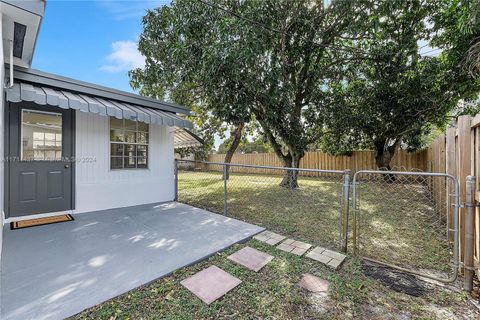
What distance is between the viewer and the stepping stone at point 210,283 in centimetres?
→ 221

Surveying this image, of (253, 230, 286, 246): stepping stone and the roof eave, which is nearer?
(253, 230, 286, 246): stepping stone

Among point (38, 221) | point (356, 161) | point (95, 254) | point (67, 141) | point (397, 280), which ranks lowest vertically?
point (397, 280)

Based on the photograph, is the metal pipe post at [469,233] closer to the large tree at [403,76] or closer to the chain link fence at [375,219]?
the chain link fence at [375,219]

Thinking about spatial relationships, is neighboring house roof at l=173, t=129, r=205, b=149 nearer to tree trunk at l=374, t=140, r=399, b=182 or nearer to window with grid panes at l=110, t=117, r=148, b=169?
window with grid panes at l=110, t=117, r=148, b=169

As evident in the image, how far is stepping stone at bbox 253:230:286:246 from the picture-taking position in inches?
140

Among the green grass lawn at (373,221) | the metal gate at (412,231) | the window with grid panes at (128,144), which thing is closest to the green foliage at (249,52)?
the window with grid panes at (128,144)

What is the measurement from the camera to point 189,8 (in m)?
6.60

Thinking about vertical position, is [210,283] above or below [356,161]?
below

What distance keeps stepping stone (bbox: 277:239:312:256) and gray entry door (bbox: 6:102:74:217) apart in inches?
181

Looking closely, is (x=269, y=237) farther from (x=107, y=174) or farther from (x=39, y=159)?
(x=39, y=159)

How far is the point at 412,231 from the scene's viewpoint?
4258mm

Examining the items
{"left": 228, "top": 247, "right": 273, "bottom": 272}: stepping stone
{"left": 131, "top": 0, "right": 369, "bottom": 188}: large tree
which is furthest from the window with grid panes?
{"left": 228, "top": 247, "right": 273, "bottom": 272}: stepping stone

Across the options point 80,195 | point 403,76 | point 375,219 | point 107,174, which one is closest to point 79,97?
point 107,174

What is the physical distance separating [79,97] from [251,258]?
4.52 metres
